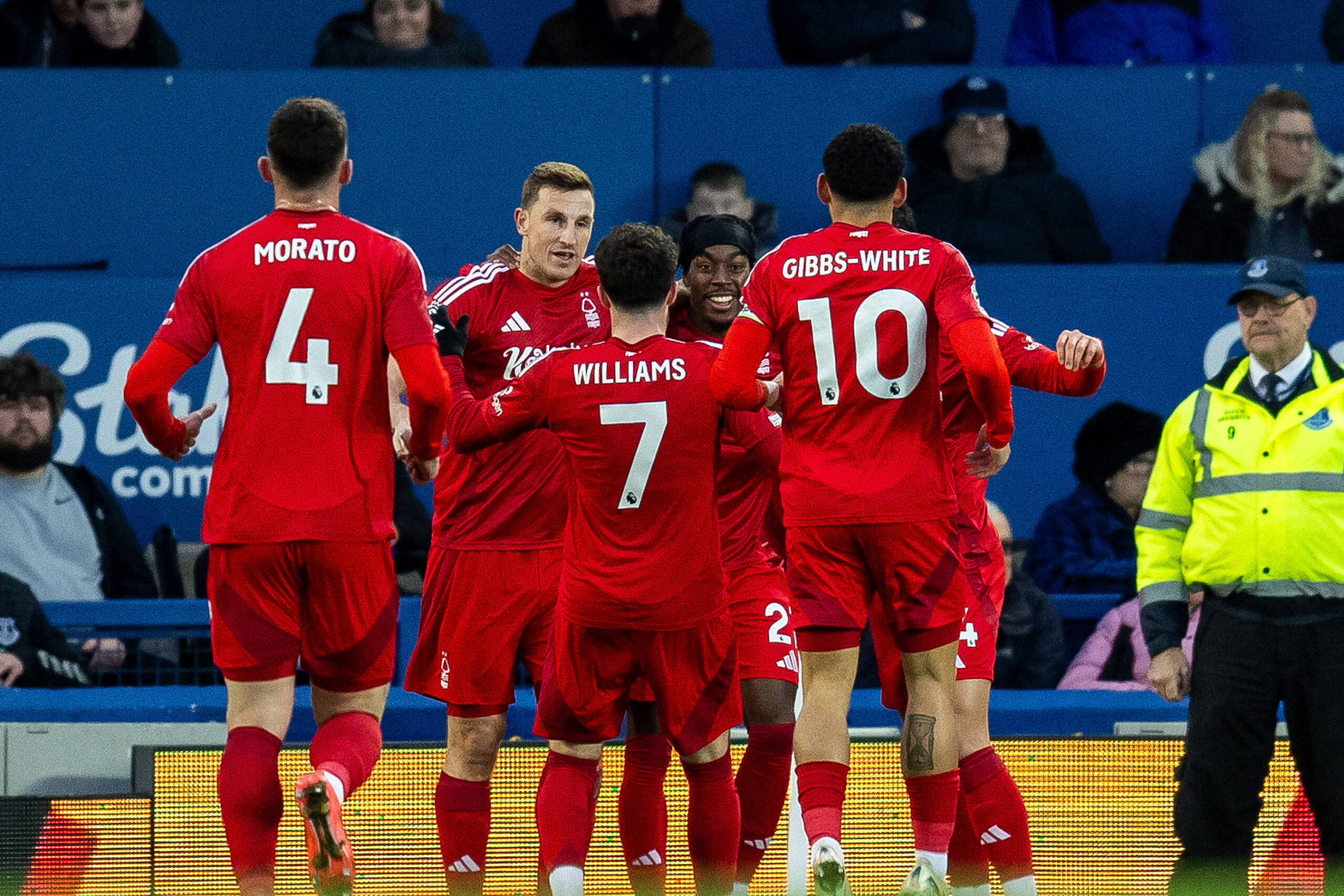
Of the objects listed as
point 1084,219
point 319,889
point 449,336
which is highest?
point 1084,219

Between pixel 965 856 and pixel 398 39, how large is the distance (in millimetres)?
6068

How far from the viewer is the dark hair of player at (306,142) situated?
4.96 m

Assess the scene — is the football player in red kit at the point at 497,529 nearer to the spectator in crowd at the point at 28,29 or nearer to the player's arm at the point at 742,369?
the player's arm at the point at 742,369

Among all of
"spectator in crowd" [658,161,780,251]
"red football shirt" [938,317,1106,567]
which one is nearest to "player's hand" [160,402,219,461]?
"red football shirt" [938,317,1106,567]

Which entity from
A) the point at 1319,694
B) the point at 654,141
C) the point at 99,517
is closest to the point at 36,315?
the point at 99,517

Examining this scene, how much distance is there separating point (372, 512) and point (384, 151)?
5.17 metres

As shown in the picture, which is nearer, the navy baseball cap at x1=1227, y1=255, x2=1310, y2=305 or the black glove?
the black glove

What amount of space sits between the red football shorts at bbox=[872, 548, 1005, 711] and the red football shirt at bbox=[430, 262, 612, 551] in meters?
1.07

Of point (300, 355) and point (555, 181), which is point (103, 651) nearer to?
point (555, 181)

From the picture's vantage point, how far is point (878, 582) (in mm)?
5297

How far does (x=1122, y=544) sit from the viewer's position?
880 cm

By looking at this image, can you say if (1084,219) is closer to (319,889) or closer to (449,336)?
(449,336)

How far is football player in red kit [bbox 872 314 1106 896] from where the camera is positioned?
5398 mm

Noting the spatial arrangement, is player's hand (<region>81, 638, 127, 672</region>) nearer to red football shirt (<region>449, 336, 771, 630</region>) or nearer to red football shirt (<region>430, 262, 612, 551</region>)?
red football shirt (<region>430, 262, 612, 551</region>)
